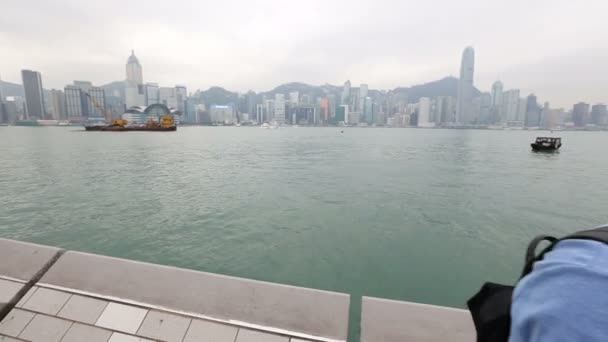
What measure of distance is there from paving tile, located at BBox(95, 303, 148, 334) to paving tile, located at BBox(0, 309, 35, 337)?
71cm

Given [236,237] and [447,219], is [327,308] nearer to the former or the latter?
[236,237]

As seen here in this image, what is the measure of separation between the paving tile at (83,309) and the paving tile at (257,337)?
1479mm

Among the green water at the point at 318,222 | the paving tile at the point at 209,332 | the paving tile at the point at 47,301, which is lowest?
the green water at the point at 318,222

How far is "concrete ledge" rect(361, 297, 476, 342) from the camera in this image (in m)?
2.65

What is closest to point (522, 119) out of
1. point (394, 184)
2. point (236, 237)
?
point (394, 184)

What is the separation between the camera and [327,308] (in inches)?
114

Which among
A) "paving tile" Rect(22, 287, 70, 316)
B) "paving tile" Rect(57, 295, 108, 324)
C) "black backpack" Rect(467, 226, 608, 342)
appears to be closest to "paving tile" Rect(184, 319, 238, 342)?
"paving tile" Rect(57, 295, 108, 324)

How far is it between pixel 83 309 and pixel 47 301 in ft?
1.49

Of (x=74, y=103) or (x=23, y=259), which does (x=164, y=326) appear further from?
(x=74, y=103)

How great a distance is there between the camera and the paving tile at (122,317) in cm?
276

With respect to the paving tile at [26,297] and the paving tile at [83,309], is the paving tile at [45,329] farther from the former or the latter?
the paving tile at [26,297]

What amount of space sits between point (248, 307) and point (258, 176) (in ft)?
47.2

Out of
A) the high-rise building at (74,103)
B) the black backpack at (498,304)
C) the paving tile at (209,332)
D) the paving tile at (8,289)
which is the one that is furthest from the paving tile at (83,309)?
the high-rise building at (74,103)

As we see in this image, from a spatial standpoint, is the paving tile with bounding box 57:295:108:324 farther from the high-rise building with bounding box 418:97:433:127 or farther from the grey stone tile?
the high-rise building with bounding box 418:97:433:127
